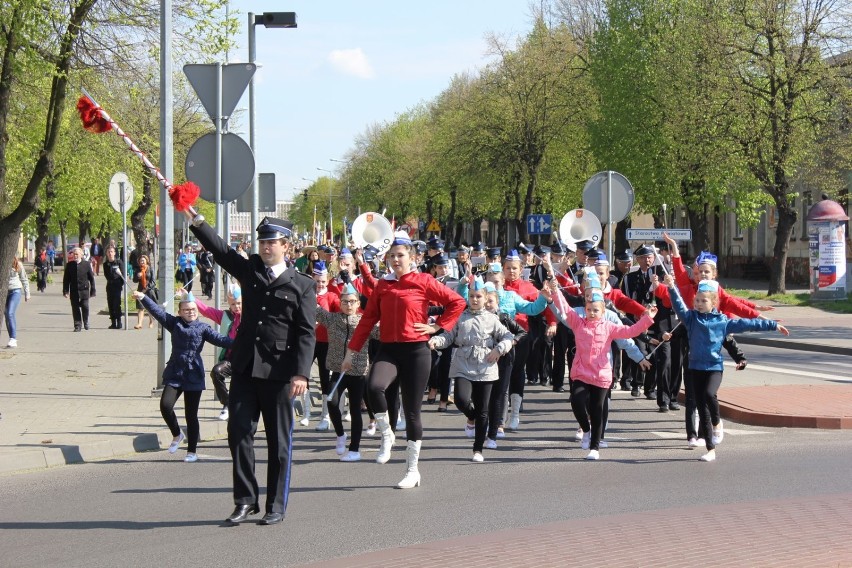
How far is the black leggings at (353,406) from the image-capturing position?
413 inches

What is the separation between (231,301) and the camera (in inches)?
477

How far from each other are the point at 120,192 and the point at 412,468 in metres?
15.8

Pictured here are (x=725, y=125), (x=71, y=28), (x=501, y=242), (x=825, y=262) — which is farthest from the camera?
(x=501, y=242)

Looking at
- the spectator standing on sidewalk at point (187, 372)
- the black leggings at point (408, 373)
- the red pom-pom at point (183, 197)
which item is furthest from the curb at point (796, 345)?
the red pom-pom at point (183, 197)

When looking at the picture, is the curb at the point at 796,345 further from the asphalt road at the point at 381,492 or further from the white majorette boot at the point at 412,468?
the white majorette boot at the point at 412,468

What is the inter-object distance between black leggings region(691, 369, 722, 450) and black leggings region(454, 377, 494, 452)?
179cm

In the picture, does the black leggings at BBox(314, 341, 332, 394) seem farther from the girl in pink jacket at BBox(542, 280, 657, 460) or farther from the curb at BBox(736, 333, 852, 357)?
the curb at BBox(736, 333, 852, 357)

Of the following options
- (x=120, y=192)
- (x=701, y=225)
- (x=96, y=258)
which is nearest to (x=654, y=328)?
(x=120, y=192)

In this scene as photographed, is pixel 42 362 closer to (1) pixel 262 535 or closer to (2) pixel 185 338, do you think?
(2) pixel 185 338

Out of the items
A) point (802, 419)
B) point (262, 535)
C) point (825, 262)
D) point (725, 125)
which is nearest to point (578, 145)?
point (725, 125)

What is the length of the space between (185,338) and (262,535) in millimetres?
3592

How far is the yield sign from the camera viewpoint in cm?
1290

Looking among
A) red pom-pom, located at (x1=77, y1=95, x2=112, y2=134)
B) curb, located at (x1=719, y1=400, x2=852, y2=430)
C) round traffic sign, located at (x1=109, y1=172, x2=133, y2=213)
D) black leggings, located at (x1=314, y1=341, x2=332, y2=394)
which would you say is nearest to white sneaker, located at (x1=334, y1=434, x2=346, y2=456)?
black leggings, located at (x1=314, y1=341, x2=332, y2=394)

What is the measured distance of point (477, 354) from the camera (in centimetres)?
1035
